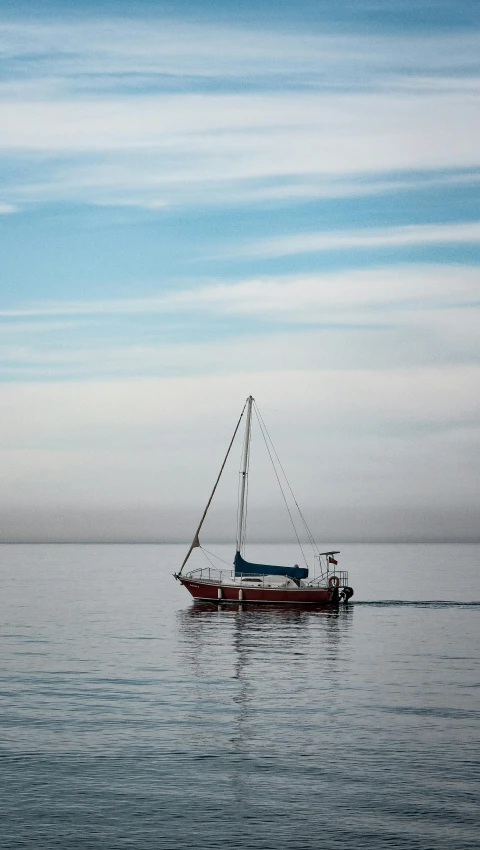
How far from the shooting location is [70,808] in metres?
29.9

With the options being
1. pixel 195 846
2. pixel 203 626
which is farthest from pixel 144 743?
pixel 203 626

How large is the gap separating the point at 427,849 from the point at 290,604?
75.4 metres

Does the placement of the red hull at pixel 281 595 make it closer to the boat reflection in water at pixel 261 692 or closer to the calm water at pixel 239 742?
the boat reflection in water at pixel 261 692

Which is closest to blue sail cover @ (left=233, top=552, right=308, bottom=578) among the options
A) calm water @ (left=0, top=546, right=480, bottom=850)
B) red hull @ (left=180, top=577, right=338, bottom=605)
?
red hull @ (left=180, top=577, right=338, bottom=605)

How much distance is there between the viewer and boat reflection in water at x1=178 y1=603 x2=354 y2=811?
35.9 m

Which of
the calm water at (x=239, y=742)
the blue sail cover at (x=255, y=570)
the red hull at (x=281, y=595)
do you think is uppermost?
the blue sail cover at (x=255, y=570)

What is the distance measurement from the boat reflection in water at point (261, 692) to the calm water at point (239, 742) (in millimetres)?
144

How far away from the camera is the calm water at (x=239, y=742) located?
28.3 meters

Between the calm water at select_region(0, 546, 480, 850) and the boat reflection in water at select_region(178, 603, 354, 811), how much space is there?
144 mm

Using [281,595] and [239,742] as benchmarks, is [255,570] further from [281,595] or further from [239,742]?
[239,742]

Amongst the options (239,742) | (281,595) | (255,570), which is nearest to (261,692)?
(239,742)

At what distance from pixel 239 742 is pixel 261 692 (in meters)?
12.5

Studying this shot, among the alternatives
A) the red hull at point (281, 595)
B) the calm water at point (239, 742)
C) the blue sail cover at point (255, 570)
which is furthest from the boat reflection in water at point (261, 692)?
the blue sail cover at point (255, 570)

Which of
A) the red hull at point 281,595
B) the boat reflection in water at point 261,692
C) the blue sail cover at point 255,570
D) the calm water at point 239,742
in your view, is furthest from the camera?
the blue sail cover at point 255,570
